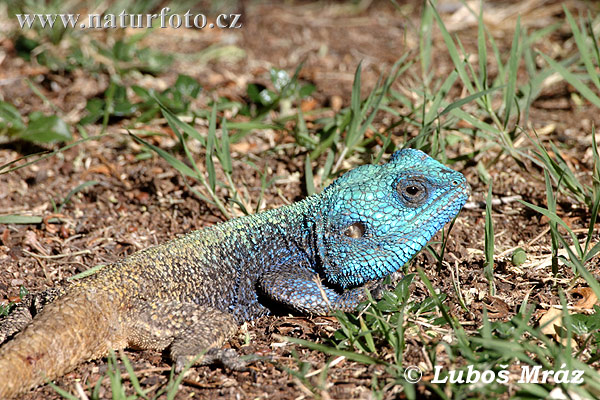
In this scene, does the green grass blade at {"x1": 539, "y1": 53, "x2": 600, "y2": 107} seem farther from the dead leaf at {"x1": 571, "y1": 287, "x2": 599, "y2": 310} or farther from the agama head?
the dead leaf at {"x1": 571, "y1": 287, "x2": 599, "y2": 310}

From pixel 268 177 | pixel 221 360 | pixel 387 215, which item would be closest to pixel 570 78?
pixel 387 215

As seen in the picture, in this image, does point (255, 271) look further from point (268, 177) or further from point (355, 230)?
point (268, 177)

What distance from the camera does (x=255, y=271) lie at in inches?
159

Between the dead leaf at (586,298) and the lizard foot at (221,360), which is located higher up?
the dead leaf at (586,298)

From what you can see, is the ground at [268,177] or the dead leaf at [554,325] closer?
the dead leaf at [554,325]

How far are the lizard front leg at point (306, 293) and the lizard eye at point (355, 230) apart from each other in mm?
336

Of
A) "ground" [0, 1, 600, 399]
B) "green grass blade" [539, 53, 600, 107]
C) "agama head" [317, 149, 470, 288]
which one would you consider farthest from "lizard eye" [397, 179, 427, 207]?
"green grass blade" [539, 53, 600, 107]

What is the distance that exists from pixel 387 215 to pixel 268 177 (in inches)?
73.4

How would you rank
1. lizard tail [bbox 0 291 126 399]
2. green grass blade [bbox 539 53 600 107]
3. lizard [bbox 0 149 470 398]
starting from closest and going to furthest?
lizard tail [bbox 0 291 126 399] → lizard [bbox 0 149 470 398] → green grass blade [bbox 539 53 600 107]

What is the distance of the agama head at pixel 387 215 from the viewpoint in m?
3.82

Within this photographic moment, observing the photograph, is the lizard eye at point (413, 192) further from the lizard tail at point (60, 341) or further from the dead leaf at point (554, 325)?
the lizard tail at point (60, 341)

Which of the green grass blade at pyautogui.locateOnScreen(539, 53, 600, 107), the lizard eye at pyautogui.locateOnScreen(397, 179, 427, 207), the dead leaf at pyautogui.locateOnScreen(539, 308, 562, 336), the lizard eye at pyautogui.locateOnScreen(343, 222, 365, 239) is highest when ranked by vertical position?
the green grass blade at pyautogui.locateOnScreen(539, 53, 600, 107)

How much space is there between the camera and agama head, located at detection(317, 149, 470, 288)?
382cm

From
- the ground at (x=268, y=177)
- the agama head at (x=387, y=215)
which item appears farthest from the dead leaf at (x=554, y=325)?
the agama head at (x=387, y=215)
